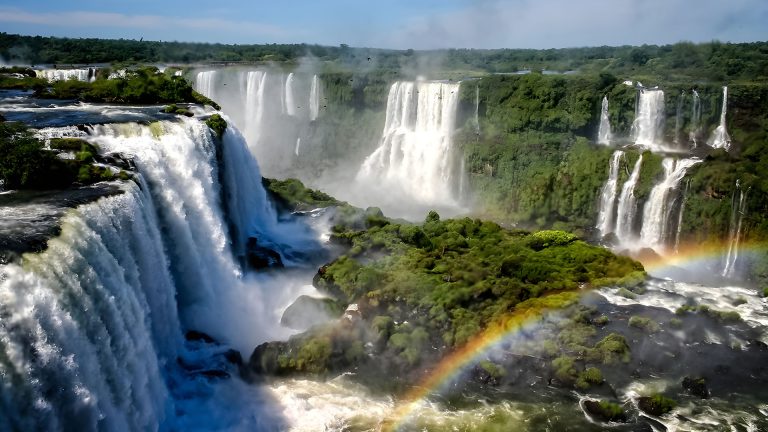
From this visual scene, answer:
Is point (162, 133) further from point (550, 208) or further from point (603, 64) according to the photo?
point (603, 64)

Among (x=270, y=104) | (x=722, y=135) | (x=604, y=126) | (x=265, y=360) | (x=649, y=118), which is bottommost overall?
(x=265, y=360)

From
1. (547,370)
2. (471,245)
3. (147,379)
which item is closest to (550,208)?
(471,245)

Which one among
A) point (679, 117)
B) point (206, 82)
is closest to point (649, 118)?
Result: point (679, 117)

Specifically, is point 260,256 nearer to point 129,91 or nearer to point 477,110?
point 129,91

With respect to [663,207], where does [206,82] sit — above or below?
above

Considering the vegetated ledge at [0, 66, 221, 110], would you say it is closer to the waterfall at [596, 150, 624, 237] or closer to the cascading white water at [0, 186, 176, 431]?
the cascading white water at [0, 186, 176, 431]

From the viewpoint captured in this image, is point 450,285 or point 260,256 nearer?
point 450,285

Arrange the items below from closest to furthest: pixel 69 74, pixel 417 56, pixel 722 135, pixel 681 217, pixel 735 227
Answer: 1. pixel 735 227
2. pixel 681 217
3. pixel 722 135
4. pixel 69 74
5. pixel 417 56
